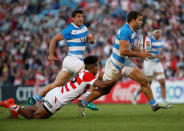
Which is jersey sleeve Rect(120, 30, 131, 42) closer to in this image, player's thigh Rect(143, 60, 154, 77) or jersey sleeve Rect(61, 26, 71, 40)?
jersey sleeve Rect(61, 26, 71, 40)

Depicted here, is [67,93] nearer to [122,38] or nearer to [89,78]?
[89,78]

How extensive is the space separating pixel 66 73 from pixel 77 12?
1.62 meters

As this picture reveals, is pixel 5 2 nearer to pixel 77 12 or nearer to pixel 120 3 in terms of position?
pixel 120 3

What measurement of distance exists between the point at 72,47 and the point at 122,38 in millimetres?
1842

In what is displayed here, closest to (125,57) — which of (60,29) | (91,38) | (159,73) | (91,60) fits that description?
(91,38)

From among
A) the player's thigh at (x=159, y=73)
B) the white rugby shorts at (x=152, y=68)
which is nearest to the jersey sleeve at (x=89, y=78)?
the player's thigh at (x=159, y=73)

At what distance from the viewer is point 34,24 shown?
23328mm

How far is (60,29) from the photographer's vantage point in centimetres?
2220

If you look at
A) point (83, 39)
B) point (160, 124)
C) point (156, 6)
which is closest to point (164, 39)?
point (156, 6)

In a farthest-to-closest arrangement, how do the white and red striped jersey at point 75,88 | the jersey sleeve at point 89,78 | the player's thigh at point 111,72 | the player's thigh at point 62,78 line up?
the player's thigh at point 62,78 < the player's thigh at point 111,72 < the white and red striped jersey at point 75,88 < the jersey sleeve at point 89,78

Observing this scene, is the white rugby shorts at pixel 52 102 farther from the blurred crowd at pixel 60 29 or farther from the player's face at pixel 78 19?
the blurred crowd at pixel 60 29

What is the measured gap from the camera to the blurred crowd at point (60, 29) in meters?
19.8

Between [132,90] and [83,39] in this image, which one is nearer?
[83,39]

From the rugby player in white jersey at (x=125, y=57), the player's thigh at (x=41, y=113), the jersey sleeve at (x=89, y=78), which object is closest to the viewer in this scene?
the jersey sleeve at (x=89, y=78)
